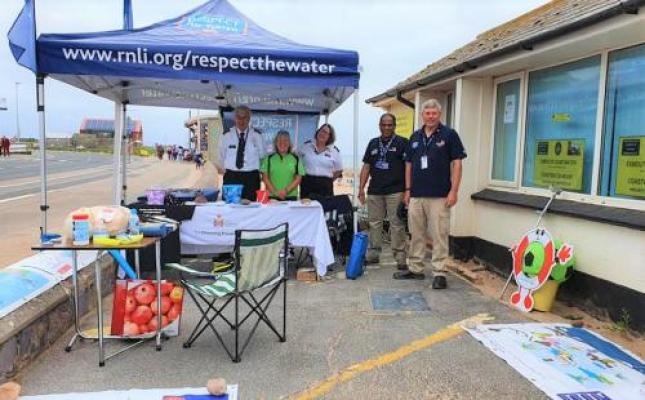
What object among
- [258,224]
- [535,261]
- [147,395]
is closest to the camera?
[147,395]

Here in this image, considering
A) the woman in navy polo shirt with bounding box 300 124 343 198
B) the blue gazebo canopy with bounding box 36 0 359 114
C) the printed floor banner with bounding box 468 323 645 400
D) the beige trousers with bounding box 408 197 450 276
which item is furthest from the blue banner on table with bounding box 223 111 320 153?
the printed floor banner with bounding box 468 323 645 400

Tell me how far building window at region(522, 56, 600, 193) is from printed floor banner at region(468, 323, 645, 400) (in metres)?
1.56

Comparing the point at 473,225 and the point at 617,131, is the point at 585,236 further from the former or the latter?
the point at 473,225

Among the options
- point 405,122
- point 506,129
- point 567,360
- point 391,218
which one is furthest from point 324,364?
point 405,122

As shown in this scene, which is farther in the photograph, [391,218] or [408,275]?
[391,218]

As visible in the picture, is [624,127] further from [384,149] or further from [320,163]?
[320,163]

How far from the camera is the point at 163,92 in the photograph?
25.7 ft

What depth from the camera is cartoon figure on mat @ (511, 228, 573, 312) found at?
15.5 feet

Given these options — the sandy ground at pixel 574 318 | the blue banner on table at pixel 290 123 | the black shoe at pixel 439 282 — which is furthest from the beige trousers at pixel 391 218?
the blue banner on table at pixel 290 123

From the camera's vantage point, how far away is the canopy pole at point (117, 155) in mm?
6816

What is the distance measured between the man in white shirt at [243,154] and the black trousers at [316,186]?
0.62 metres

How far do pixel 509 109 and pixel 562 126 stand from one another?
105 centimetres

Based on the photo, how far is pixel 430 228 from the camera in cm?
570

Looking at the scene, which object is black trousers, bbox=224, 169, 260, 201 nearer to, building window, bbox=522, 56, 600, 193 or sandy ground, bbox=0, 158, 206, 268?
sandy ground, bbox=0, 158, 206, 268
